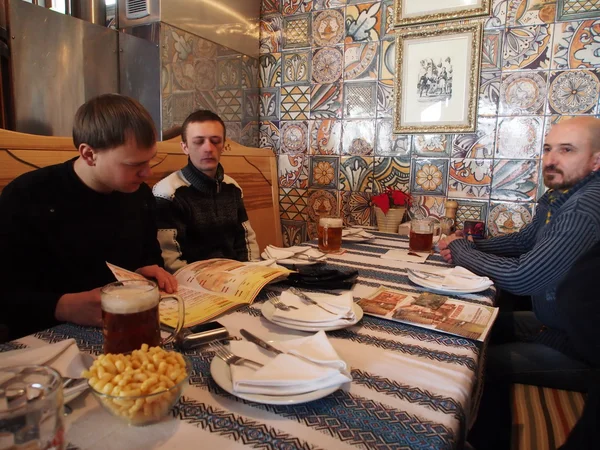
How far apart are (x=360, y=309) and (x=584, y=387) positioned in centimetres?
80

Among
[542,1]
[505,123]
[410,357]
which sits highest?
[542,1]

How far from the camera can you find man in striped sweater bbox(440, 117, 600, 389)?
Answer: 138 centimetres

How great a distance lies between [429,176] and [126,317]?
2317 millimetres

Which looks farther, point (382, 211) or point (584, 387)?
point (382, 211)

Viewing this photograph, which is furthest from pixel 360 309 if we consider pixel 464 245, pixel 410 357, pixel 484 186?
pixel 484 186

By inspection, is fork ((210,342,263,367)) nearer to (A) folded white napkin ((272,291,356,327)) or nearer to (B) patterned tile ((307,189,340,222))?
(A) folded white napkin ((272,291,356,327))

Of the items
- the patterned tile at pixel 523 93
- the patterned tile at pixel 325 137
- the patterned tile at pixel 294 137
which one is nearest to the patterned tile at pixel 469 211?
the patterned tile at pixel 523 93

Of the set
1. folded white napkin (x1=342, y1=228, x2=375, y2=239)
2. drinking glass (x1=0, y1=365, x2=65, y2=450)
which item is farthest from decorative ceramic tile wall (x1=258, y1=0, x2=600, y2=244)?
drinking glass (x1=0, y1=365, x2=65, y2=450)

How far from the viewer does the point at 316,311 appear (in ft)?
3.44

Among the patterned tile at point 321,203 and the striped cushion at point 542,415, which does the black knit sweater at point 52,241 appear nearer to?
the striped cushion at point 542,415

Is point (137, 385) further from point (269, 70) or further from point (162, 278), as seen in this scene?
point (269, 70)

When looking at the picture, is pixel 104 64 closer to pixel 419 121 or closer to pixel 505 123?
pixel 419 121

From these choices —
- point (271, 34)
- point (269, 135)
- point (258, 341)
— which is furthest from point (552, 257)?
point (271, 34)

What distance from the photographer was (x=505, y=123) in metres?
2.49
